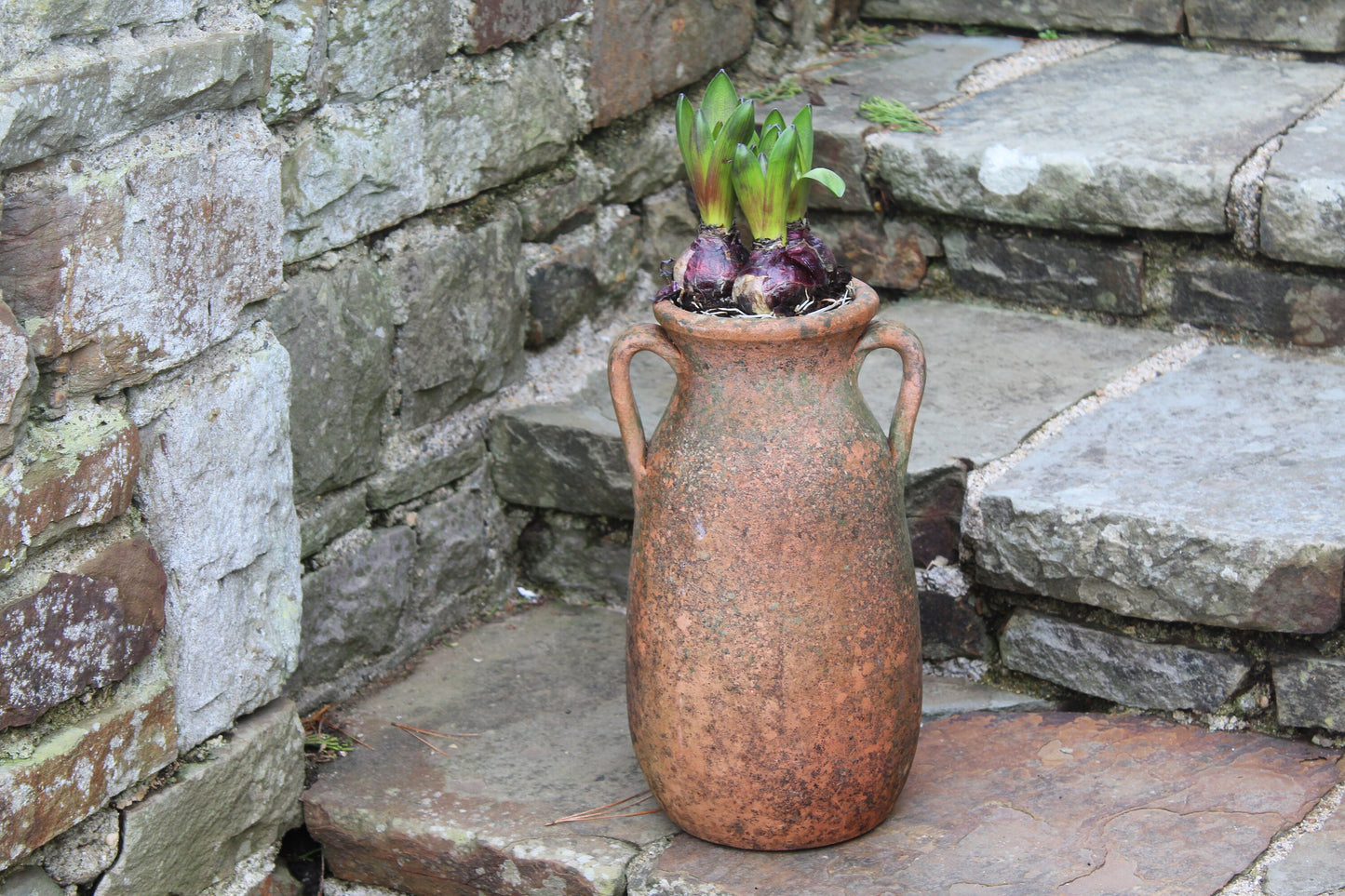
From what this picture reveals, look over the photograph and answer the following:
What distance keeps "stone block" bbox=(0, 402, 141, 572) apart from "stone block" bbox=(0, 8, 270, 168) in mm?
296

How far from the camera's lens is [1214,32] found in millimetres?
2850

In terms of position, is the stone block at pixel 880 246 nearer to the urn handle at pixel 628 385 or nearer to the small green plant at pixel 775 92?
the small green plant at pixel 775 92

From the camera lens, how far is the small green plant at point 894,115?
2605 mm

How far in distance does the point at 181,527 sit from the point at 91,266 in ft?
Answer: 1.14

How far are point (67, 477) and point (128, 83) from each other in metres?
0.44

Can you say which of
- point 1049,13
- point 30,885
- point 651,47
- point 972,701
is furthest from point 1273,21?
point 30,885

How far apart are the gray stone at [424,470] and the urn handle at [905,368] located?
858 millimetres

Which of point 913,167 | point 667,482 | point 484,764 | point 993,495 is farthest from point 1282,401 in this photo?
point 484,764

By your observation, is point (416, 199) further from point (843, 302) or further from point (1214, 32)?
point (1214, 32)

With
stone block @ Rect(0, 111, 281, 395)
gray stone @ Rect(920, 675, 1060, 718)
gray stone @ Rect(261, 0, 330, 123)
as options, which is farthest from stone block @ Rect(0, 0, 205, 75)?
gray stone @ Rect(920, 675, 1060, 718)

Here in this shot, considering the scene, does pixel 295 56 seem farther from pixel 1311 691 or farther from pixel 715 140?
pixel 1311 691

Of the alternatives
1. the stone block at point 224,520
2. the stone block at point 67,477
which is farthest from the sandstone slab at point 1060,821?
the stone block at point 67,477

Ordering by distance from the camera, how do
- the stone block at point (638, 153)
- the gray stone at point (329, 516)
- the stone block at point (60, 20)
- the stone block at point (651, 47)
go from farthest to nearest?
the stone block at point (638, 153) → the stone block at point (651, 47) → the gray stone at point (329, 516) → the stone block at point (60, 20)

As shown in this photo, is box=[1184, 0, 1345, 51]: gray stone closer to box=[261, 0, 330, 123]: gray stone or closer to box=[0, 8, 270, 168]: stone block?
box=[261, 0, 330, 123]: gray stone
